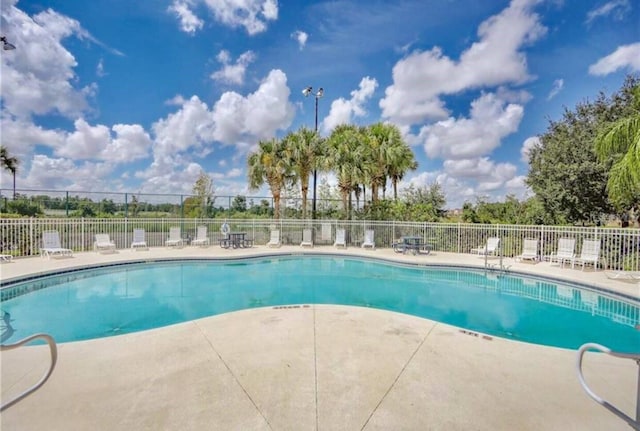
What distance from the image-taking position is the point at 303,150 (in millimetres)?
15633

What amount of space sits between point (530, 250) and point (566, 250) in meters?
1.08

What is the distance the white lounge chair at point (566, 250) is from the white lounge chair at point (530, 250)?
66 cm

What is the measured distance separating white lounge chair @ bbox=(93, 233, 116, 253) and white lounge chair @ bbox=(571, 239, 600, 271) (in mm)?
16077

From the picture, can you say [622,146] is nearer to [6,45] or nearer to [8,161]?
[6,45]

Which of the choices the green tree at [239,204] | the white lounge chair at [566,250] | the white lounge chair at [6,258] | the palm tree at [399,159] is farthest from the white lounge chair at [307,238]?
the white lounge chair at [6,258]

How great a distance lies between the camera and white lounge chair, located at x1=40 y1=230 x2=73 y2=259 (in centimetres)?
1055

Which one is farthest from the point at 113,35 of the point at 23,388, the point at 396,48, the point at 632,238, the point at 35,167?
the point at 632,238

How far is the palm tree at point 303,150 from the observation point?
1564 cm

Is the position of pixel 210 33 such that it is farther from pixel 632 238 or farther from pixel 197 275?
pixel 632 238

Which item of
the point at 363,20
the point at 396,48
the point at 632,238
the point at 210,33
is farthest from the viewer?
the point at 396,48

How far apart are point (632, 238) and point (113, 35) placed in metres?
18.0

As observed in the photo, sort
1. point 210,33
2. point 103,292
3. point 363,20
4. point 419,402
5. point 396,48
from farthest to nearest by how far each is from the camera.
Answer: point 396,48 → point 210,33 → point 363,20 → point 103,292 → point 419,402

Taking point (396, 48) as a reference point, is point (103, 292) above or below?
below

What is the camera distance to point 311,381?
310 cm
